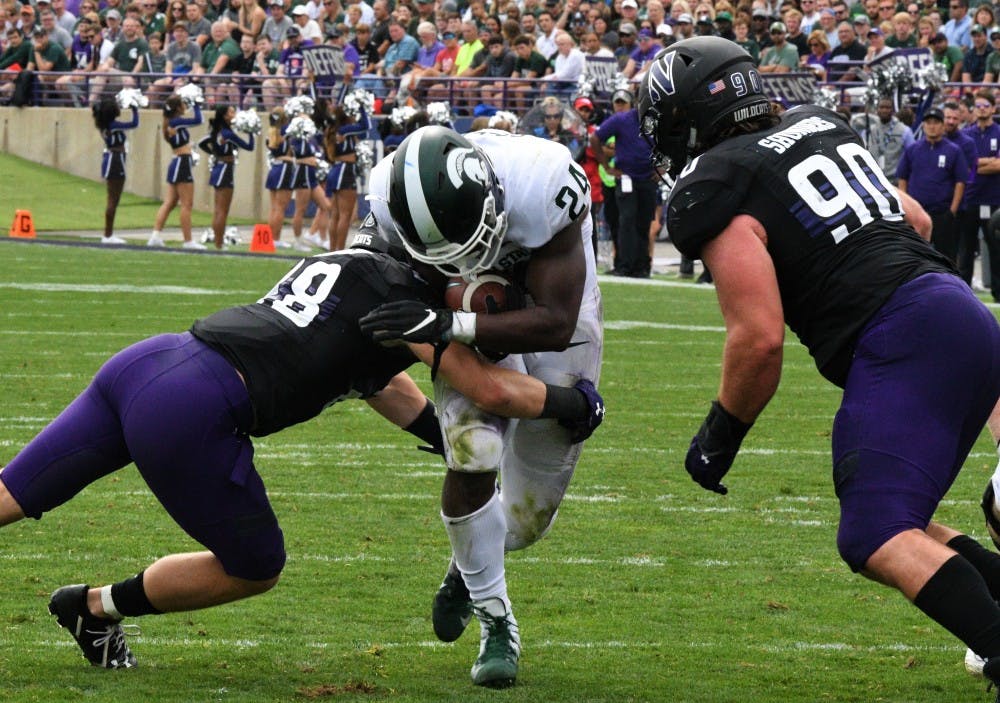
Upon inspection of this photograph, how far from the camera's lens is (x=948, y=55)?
683 inches

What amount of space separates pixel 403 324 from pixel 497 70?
16905 mm

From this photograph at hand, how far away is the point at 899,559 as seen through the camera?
3361 mm

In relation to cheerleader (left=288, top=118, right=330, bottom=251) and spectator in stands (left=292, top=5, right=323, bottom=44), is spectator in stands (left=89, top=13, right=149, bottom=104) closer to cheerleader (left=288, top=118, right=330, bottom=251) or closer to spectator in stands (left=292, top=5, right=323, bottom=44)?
spectator in stands (left=292, top=5, right=323, bottom=44)

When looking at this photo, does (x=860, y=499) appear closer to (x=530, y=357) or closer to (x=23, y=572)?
(x=530, y=357)

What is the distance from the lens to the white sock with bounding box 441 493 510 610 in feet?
13.3

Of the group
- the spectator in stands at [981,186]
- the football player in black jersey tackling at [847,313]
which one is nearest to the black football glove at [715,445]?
the football player in black jersey tackling at [847,313]

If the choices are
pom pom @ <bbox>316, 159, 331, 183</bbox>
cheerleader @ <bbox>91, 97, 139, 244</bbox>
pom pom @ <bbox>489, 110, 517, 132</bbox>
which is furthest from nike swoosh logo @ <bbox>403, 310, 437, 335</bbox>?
cheerleader @ <bbox>91, 97, 139, 244</bbox>

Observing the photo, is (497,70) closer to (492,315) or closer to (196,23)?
(196,23)

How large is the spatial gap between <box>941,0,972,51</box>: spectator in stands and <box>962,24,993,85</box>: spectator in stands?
1.32 ft

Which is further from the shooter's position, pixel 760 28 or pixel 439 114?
pixel 439 114

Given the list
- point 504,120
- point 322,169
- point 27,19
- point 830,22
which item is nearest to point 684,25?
point 830,22

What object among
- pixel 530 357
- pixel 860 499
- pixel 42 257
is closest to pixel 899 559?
pixel 860 499

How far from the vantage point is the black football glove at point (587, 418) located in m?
4.08

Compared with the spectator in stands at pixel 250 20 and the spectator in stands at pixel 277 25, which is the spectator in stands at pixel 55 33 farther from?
the spectator in stands at pixel 277 25
